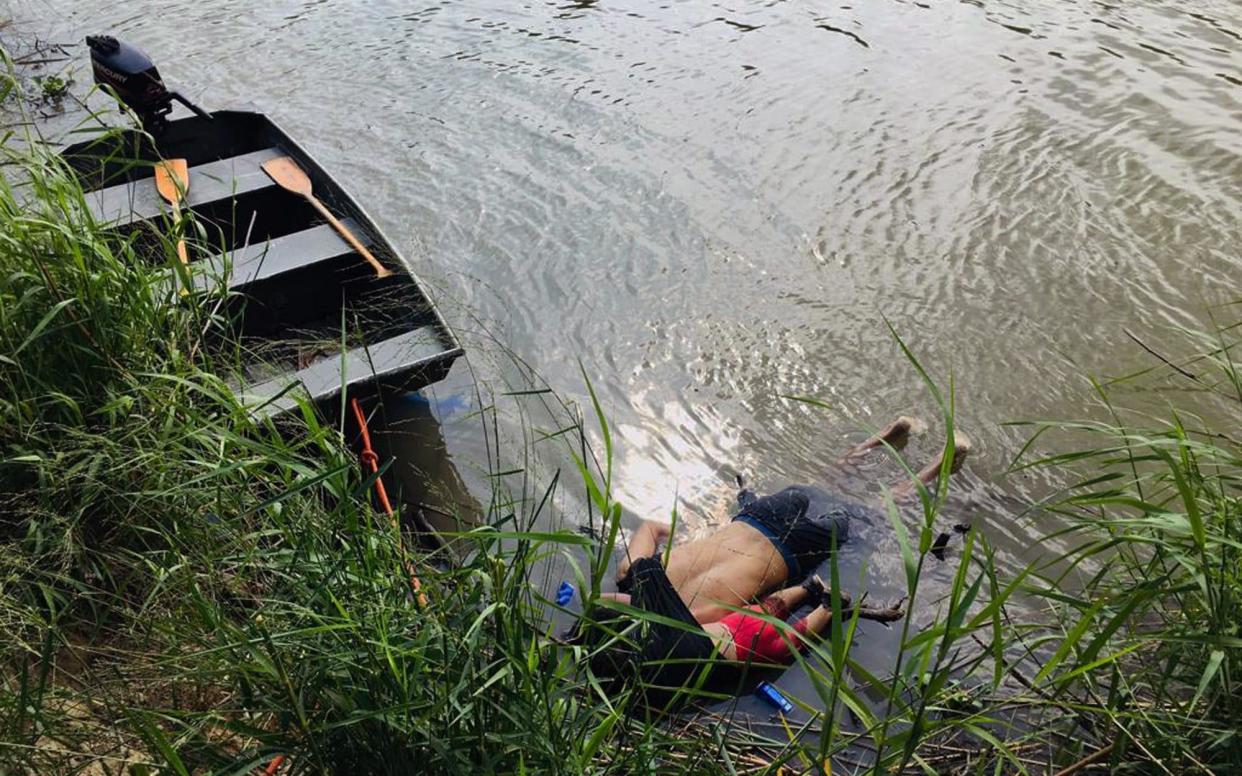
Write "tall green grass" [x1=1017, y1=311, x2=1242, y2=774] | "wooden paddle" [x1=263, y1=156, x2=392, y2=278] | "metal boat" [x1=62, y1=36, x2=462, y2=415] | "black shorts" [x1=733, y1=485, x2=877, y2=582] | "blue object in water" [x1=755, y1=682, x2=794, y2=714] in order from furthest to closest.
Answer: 1. "wooden paddle" [x1=263, y1=156, x2=392, y2=278]
2. "black shorts" [x1=733, y1=485, x2=877, y2=582]
3. "metal boat" [x1=62, y1=36, x2=462, y2=415]
4. "blue object in water" [x1=755, y1=682, x2=794, y2=714]
5. "tall green grass" [x1=1017, y1=311, x2=1242, y2=774]

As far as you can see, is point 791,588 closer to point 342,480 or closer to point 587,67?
point 342,480

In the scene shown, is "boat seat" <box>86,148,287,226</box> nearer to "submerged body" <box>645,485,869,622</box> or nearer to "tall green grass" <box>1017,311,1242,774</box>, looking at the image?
"submerged body" <box>645,485,869,622</box>

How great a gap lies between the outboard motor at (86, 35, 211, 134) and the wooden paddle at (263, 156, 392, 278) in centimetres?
71

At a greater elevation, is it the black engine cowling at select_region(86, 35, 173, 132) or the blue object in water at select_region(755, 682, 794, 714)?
the black engine cowling at select_region(86, 35, 173, 132)

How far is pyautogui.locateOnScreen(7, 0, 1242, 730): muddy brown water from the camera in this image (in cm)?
527

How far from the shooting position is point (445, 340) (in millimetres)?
4453

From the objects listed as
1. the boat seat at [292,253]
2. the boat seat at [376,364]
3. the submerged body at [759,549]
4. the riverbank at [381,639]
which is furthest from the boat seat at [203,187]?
the submerged body at [759,549]

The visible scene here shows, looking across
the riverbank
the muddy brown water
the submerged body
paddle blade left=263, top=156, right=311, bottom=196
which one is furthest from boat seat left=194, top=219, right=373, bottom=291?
the submerged body

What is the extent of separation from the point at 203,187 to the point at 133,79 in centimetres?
80

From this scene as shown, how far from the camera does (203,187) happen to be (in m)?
5.88

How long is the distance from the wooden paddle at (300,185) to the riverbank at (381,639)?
7.15ft

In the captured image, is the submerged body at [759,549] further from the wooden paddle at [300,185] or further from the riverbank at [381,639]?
the wooden paddle at [300,185]

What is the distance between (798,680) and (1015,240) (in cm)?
391

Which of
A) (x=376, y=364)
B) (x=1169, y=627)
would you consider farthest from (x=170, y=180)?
(x=1169, y=627)
